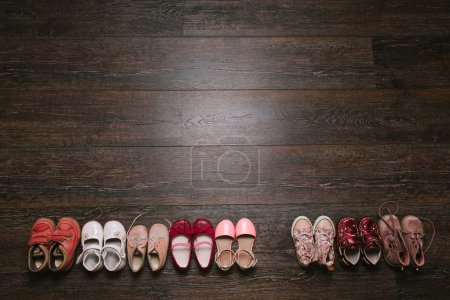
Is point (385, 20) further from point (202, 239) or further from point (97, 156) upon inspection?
point (97, 156)

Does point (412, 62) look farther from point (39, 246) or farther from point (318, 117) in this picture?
point (39, 246)

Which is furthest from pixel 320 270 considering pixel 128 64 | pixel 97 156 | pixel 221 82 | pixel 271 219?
pixel 128 64

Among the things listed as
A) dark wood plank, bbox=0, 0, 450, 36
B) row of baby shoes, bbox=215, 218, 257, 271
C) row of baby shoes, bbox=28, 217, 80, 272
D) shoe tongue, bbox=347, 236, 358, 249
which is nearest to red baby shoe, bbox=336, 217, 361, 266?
shoe tongue, bbox=347, 236, 358, 249

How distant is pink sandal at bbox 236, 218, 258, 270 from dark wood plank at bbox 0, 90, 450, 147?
368mm

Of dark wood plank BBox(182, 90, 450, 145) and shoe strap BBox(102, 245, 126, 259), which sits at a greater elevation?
dark wood plank BBox(182, 90, 450, 145)

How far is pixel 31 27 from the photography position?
1.89m

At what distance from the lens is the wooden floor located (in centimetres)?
157

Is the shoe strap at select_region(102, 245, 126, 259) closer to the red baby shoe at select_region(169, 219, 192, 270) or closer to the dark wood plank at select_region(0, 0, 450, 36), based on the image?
the red baby shoe at select_region(169, 219, 192, 270)

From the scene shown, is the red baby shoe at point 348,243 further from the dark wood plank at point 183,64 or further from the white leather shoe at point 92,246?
the white leather shoe at point 92,246

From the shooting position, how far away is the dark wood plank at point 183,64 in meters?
1.82

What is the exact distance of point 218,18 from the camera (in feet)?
6.36

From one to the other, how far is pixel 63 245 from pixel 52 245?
0.04 meters

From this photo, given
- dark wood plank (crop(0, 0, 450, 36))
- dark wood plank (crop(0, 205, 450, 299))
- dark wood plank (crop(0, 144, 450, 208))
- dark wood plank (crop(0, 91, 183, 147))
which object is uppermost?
dark wood plank (crop(0, 0, 450, 36))

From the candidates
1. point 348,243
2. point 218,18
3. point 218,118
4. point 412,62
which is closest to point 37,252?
point 218,118
